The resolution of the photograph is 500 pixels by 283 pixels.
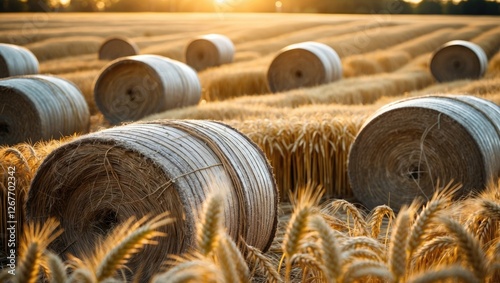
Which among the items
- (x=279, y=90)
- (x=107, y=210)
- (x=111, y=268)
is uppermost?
(x=111, y=268)

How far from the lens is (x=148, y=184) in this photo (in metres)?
3.74

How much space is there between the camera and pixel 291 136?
24.0 ft

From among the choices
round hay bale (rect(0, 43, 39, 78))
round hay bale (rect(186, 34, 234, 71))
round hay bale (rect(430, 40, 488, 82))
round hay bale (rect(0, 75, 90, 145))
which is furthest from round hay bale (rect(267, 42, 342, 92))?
round hay bale (rect(0, 75, 90, 145))

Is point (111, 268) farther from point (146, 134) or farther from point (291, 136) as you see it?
point (291, 136)

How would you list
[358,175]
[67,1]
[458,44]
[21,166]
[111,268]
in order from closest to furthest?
[111,268] < [21,166] < [358,175] < [458,44] < [67,1]

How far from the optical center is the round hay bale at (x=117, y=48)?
2256 cm

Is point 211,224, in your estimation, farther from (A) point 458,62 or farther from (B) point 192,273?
Result: (A) point 458,62

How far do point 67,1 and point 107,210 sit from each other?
6107 cm

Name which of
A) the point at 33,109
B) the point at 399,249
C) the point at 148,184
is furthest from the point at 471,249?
the point at 33,109

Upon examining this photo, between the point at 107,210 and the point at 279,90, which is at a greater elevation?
the point at 107,210

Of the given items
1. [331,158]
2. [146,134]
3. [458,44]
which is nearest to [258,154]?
[146,134]

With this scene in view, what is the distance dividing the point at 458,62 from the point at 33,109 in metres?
15.1

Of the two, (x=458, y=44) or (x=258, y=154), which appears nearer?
(x=258, y=154)

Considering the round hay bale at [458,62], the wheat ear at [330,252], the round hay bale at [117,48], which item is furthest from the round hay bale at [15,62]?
the wheat ear at [330,252]
